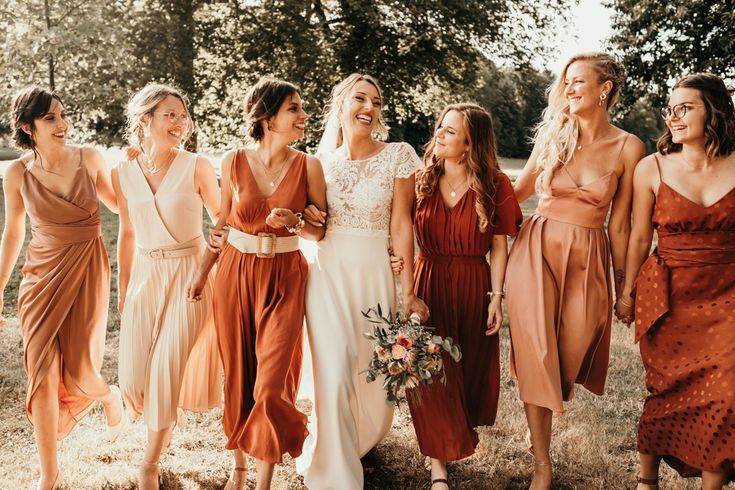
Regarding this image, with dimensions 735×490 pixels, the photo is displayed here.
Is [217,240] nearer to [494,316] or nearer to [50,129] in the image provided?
[50,129]

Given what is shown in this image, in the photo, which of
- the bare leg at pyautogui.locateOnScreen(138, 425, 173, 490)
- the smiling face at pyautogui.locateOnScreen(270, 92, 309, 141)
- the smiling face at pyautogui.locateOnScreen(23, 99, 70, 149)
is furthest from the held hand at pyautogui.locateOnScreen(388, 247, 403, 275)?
the smiling face at pyautogui.locateOnScreen(23, 99, 70, 149)

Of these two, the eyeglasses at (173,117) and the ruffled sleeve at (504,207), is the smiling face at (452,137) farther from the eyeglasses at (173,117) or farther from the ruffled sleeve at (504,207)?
the eyeglasses at (173,117)

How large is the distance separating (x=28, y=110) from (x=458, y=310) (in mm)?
2962

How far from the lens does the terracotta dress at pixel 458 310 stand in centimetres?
418

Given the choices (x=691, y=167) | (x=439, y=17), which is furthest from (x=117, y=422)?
(x=439, y=17)

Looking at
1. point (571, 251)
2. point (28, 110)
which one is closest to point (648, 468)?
point (571, 251)

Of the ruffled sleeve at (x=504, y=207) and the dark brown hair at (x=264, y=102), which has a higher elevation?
the dark brown hair at (x=264, y=102)

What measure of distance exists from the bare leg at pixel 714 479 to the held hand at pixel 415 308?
5.94ft

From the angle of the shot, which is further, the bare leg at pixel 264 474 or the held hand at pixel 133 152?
the held hand at pixel 133 152

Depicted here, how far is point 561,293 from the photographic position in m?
4.24

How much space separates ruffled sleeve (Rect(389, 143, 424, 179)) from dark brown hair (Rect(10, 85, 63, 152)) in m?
2.19

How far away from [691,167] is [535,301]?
→ 120cm

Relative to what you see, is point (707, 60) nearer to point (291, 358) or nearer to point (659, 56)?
point (659, 56)

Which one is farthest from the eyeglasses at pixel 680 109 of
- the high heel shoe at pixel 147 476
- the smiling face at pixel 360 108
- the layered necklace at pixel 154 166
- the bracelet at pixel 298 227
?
the high heel shoe at pixel 147 476
